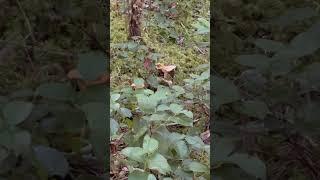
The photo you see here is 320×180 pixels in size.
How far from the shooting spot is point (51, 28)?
1794mm

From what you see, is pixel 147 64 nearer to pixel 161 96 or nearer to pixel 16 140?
pixel 161 96

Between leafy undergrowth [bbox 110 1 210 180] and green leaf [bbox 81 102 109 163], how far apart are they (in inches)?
13.6

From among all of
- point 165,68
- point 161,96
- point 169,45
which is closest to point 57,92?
point 161,96

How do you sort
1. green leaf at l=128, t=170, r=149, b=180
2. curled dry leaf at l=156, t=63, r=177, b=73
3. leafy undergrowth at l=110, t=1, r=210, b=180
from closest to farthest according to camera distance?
green leaf at l=128, t=170, r=149, b=180, leafy undergrowth at l=110, t=1, r=210, b=180, curled dry leaf at l=156, t=63, r=177, b=73

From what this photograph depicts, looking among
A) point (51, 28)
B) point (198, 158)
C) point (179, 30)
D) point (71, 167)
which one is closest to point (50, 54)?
point (71, 167)

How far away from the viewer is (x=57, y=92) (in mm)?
685

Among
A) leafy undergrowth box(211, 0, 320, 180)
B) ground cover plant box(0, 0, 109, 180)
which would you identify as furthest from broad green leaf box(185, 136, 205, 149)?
ground cover plant box(0, 0, 109, 180)

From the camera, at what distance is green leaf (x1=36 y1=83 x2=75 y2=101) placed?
68cm

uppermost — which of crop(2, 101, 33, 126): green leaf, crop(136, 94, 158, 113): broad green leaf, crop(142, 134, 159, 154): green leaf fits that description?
crop(2, 101, 33, 126): green leaf

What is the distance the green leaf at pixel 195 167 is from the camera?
1106mm

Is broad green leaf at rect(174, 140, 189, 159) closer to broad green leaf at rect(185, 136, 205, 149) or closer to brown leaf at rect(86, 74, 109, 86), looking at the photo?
broad green leaf at rect(185, 136, 205, 149)

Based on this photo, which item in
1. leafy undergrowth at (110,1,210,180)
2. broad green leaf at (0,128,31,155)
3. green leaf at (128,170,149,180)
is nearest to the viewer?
broad green leaf at (0,128,31,155)

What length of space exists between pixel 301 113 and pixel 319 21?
5.4 inches

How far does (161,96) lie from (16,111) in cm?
52
